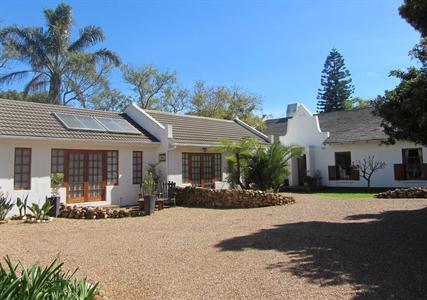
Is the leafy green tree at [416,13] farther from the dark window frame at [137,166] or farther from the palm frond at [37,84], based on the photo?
the palm frond at [37,84]

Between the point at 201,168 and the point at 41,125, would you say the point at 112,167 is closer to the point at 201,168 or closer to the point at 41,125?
the point at 41,125

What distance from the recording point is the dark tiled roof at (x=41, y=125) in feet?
47.4

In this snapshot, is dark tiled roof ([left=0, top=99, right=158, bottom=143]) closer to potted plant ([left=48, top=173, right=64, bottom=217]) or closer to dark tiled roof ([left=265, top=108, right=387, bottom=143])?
potted plant ([left=48, top=173, right=64, bottom=217])

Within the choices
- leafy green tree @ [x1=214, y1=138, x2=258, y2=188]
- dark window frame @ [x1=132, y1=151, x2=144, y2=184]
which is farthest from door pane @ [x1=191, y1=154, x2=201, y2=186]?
dark window frame @ [x1=132, y1=151, x2=144, y2=184]

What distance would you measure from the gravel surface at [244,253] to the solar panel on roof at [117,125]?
5.99m

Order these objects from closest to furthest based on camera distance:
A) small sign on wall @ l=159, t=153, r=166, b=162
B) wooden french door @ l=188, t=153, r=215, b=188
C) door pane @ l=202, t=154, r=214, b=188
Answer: small sign on wall @ l=159, t=153, r=166, b=162, wooden french door @ l=188, t=153, r=215, b=188, door pane @ l=202, t=154, r=214, b=188

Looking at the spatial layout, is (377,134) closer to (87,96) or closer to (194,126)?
(194,126)

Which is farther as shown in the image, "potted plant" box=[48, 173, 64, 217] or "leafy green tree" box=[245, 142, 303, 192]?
"leafy green tree" box=[245, 142, 303, 192]

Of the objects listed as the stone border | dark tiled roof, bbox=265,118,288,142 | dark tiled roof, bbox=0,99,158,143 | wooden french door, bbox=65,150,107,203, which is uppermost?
dark tiled roof, bbox=265,118,288,142

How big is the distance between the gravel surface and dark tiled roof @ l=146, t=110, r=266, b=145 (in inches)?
298

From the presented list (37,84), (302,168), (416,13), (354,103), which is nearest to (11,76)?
(37,84)

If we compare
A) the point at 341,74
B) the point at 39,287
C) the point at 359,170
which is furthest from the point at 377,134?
the point at 341,74

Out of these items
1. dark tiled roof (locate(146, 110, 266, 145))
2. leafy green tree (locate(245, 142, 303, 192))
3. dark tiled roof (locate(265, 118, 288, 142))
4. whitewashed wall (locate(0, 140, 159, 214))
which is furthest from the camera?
dark tiled roof (locate(265, 118, 288, 142))

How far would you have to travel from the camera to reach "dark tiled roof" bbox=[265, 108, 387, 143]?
78.4ft
